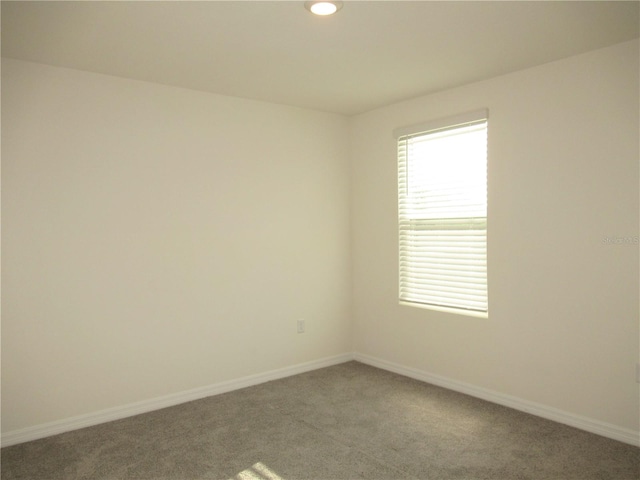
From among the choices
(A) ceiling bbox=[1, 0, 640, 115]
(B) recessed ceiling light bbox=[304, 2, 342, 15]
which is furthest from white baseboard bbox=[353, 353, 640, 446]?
(B) recessed ceiling light bbox=[304, 2, 342, 15]

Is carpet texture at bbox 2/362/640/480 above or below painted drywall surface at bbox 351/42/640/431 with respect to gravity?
below

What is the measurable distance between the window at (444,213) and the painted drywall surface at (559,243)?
0.11 metres

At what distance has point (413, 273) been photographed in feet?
14.4

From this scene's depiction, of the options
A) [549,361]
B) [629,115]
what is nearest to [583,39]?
[629,115]

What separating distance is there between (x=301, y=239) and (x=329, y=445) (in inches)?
78.1

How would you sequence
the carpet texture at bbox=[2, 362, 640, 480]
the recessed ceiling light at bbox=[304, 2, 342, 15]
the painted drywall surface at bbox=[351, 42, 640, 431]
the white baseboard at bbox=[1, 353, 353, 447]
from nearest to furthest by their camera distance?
the recessed ceiling light at bbox=[304, 2, 342, 15] < the carpet texture at bbox=[2, 362, 640, 480] < the painted drywall surface at bbox=[351, 42, 640, 431] < the white baseboard at bbox=[1, 353, 353, 447]

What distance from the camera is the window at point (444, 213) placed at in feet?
12.6

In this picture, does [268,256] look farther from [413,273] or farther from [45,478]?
[45,478]

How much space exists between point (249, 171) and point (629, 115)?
9.01 feet

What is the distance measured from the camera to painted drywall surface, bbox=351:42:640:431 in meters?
3.02

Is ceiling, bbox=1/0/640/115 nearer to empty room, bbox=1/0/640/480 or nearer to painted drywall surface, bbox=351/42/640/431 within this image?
empty room, bbox=1/0/640/480

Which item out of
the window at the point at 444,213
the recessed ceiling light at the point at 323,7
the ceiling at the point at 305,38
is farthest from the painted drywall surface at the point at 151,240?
the recessed ceiling light at the point at 323,7

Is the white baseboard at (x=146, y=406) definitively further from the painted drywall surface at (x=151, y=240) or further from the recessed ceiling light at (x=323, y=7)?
the recessed ceiling light at (x=323, y=7)

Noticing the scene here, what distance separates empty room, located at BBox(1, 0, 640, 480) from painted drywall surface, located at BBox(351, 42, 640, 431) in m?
0.01
